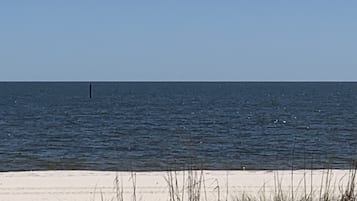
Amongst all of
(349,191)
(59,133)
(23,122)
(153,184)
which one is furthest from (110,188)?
(23,122)

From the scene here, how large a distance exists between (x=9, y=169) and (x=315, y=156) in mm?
11643

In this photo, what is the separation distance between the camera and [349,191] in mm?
6738

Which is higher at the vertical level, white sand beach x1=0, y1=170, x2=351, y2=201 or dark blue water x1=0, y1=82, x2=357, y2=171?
dark blue water x1=0, y1=82, x2=357, y2=171

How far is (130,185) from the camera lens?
14422mm

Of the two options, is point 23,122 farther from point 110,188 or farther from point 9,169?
point 110,188

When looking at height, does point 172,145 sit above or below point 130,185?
above

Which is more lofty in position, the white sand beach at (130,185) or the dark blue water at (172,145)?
the dark blue water at (172,145)

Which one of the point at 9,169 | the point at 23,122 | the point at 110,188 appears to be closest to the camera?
the point at 110,188

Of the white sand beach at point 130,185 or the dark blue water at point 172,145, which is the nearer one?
the white sand beach at point 130,185

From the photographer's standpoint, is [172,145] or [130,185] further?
[172,145]

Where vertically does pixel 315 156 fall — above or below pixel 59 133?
below

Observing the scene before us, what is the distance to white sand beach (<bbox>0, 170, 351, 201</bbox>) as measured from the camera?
12.7m

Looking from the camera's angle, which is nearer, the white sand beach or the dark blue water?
the white sand beach

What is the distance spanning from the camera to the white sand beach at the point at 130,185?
12742mm
